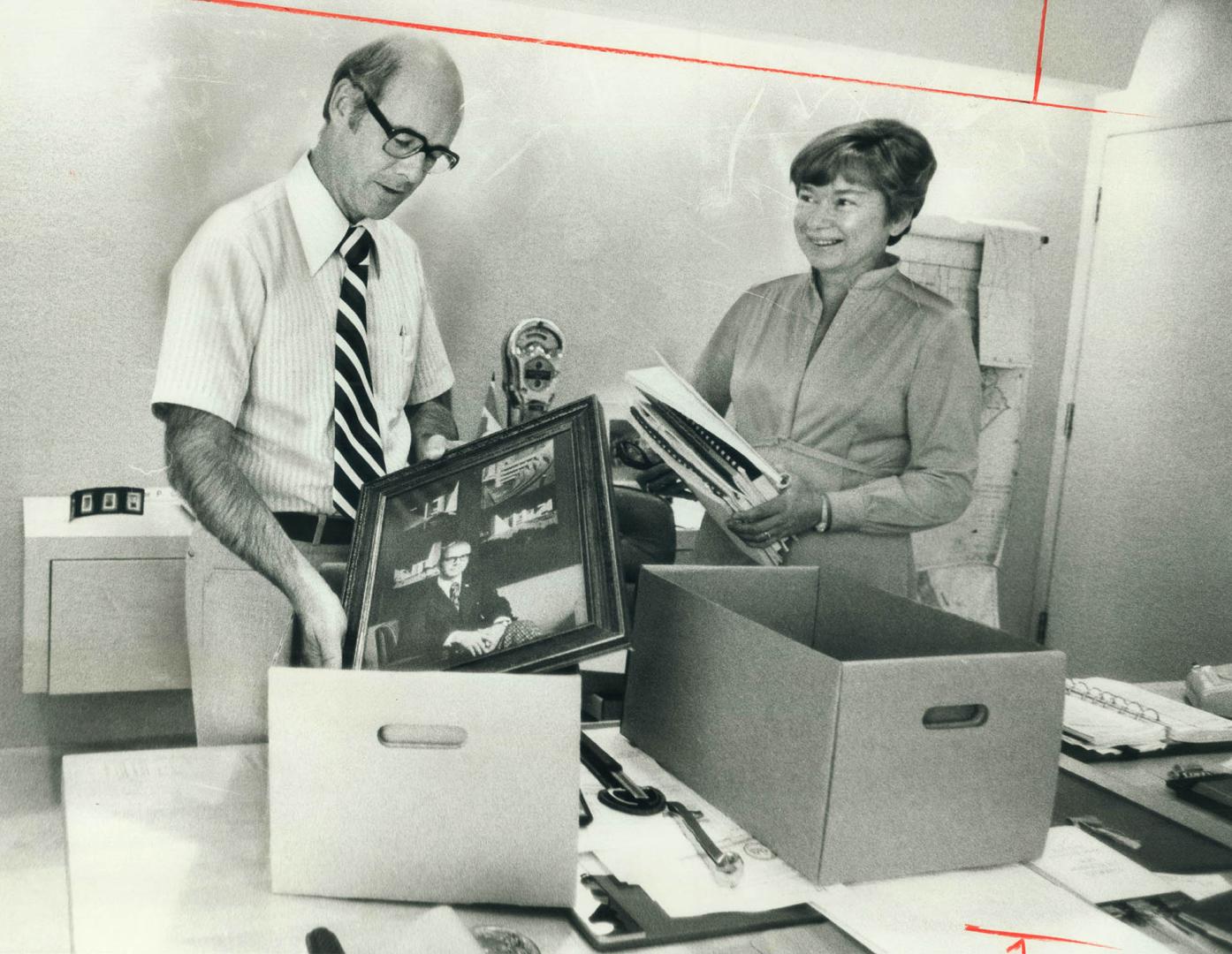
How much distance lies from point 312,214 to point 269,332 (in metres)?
0.20

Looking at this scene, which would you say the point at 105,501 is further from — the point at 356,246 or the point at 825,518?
the point at 825,518

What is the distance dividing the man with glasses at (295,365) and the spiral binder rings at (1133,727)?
1.02 meters

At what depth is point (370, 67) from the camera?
1.79 meters

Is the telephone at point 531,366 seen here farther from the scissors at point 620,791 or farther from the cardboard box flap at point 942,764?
the cardboard box flap at point 942,764

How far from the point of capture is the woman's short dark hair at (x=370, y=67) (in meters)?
1.77

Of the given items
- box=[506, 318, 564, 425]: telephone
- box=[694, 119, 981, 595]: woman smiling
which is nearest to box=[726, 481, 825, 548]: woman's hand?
box=[694, 119, 981, 595]: woman smiling

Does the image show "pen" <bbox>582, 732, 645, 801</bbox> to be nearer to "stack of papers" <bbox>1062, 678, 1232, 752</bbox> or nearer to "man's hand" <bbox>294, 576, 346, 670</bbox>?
"man's hand" <bbox>294, 576, 346, 670</bbox>

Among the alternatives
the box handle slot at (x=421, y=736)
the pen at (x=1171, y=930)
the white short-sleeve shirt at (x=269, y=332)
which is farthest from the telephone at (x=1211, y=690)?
the white short-sleeve shirt at (x=269, y=332)

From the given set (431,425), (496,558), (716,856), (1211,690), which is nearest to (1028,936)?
(716,856)

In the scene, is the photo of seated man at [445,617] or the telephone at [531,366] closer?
the photo of seated man at [445,617]

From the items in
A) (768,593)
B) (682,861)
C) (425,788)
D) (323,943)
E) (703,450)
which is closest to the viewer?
(323,943)

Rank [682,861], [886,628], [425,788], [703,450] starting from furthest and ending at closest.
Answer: [703,450]
[886,628]
[682,861]
[425,788]

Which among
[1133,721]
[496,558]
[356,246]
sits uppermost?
[356,246]

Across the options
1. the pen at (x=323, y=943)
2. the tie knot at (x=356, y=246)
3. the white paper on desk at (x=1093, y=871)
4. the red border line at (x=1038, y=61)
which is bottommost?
the white paper on desk at (x=1093, y=871)
